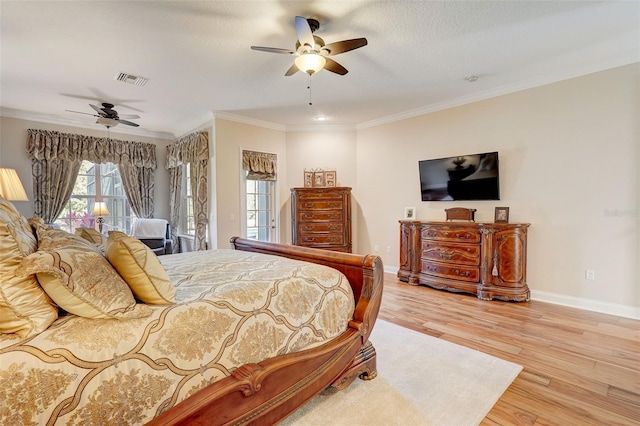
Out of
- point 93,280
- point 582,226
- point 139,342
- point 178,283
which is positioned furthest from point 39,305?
point 582,226

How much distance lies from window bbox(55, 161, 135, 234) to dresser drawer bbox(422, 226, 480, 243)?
5799 millimetres

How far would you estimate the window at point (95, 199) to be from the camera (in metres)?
5.45

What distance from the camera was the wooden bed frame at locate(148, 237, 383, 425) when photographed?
1.29 meters

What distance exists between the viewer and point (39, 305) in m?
1.08

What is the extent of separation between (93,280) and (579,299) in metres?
4.79

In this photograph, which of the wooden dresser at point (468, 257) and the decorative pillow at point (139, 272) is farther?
the wooden dresser at point (468, 257)

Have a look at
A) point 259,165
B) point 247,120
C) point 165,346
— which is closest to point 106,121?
point 247,120

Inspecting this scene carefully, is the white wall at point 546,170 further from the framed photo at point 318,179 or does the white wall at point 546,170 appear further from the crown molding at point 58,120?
the framed photo at point 318,179

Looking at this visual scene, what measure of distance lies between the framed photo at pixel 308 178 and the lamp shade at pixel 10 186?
3991 mm

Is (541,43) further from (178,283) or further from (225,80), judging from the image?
(178,283)

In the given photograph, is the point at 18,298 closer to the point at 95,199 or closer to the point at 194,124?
the point at 194,124

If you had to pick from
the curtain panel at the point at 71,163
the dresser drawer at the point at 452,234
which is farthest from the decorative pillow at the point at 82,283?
the curtain panel at the point at 71,163

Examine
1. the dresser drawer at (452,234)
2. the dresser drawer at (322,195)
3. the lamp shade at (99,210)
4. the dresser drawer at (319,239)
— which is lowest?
the dresser drawer at (319,239)

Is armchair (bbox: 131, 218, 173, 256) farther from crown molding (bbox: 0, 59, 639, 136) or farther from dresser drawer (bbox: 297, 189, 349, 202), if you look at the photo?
dresser drawer (bbox: 297, 189, 349, 202)
